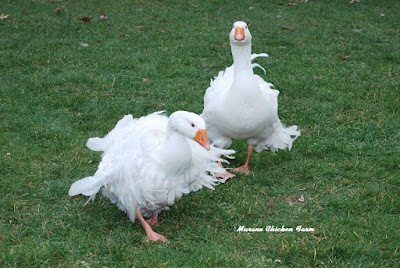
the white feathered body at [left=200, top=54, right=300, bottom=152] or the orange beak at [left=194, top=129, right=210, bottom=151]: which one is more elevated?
the orange beak at [left=194, top=129, right=210, bottom=151]

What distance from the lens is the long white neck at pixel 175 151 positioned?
3.75 m

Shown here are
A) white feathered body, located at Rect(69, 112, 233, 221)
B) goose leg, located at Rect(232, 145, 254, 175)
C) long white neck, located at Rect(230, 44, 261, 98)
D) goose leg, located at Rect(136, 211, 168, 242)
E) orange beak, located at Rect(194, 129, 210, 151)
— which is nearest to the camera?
orange beak, located at Rect(194, 129, 210, 151)

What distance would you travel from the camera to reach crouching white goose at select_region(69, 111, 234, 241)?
3748 millimetres

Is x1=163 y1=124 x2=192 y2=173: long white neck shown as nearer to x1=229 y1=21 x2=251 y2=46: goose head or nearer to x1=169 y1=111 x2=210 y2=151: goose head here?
x1=169 y1=111 x2=210 y2=151: goose head

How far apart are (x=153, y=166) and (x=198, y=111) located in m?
2.56

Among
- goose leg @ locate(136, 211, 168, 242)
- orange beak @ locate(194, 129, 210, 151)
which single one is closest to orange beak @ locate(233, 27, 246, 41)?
orange beak @ locate(194, 129, 210, 151)

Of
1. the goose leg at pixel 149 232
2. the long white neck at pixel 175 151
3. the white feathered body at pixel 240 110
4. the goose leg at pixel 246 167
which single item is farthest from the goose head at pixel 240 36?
the goose leg at pixel 149 232

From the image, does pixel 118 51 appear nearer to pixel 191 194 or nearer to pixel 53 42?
pixel 53 42

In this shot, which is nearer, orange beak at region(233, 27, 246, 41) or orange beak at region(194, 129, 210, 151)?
orange beak at region(194, 129, 210, 151)

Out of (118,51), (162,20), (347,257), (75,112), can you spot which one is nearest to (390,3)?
(162,20)

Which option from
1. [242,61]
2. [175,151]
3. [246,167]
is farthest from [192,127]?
[246,167]

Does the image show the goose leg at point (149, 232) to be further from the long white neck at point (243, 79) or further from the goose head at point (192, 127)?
the long white neck at point (243, 79)

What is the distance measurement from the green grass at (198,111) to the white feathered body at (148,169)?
29cm

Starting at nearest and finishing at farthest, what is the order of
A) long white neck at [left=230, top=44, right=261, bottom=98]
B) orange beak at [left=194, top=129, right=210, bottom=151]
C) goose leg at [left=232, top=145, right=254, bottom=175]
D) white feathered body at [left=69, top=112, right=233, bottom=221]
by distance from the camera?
orange beak at [left=194, top=129, right=210, bottom=151]
white feathered body at [left=69, top=112, right=233, bottom=221]
long white neck at [left=230, top=44, right=261, bottom=98]
goose leg at [left=232, top=145, right=254, bottom=175]
